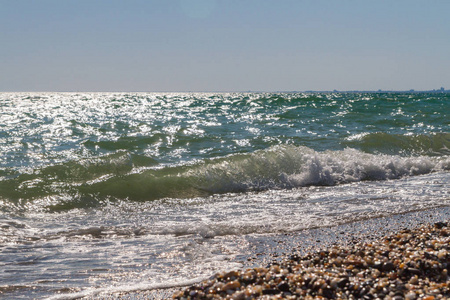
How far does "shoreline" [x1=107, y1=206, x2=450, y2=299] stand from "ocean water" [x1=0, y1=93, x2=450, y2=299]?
139mm

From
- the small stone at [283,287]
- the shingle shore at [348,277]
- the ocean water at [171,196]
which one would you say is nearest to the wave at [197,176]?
the ocean water at [171,196]

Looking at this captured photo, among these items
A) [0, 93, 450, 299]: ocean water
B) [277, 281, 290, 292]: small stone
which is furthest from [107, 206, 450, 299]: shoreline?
[277, 281, 290, 292]: small stone

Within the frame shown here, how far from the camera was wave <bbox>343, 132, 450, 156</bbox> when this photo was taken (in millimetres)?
12820

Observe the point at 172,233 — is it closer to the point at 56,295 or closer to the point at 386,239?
the point at 56,295

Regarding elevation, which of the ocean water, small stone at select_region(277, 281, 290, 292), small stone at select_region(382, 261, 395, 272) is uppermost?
small stone at select_region(382, 261, 395, 272)

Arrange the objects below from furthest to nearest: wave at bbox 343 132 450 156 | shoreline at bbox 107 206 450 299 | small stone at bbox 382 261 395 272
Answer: wave at bbox 343 132 450 156 → shoreline at bbox 107 206 450 299 → small stone at bbox 382 261 395 272

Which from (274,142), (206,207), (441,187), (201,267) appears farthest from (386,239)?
(274,142)

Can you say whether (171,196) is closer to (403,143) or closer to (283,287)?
(283,287)

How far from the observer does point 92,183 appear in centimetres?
826

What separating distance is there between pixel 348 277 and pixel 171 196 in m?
5.15

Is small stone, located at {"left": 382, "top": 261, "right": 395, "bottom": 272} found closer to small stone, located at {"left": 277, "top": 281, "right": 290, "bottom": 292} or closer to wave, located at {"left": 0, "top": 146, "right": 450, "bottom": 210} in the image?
small stone, located at {"left": 277, "top": 281, "right": 290, "bottom": 292}

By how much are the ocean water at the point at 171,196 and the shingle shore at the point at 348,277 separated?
76 centimetres

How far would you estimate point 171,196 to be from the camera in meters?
7.99

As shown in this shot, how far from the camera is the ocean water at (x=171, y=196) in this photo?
434cm
